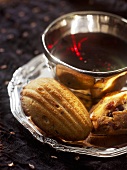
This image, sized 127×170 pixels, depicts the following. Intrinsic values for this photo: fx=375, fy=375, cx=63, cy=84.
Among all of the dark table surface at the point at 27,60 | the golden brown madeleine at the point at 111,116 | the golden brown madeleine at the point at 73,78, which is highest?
the golden brown madeleine at the point at 73,78

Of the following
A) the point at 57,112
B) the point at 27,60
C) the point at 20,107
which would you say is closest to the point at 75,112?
the point at 57,112

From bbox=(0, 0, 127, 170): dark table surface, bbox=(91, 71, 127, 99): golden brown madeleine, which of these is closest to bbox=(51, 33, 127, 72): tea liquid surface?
bbox=(91, 71, 127, 99): golden brown madeleine

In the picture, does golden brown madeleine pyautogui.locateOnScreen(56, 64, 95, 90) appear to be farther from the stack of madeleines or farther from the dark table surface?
the dark table surface

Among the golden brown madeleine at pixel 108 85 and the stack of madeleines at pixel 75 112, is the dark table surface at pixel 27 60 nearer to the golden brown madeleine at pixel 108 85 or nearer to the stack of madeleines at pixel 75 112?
the stack of madeleines at pixel 75 112

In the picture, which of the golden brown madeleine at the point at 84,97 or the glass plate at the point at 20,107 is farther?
the golden brown madeleine at the point at 84,97

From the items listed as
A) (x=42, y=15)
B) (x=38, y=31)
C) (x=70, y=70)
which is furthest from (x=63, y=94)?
(x=42, y=15)

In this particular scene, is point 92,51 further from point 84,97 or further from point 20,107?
point 20,107

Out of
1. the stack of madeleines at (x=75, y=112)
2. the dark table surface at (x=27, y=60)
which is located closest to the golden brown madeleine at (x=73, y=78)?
the stack of madeleines at (x=75, y=112)

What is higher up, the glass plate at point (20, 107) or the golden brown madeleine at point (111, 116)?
the golden brown madeleine at point (111, 116)

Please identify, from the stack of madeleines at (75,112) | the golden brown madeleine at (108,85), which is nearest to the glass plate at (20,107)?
the stack of madeleines at (75,112)
